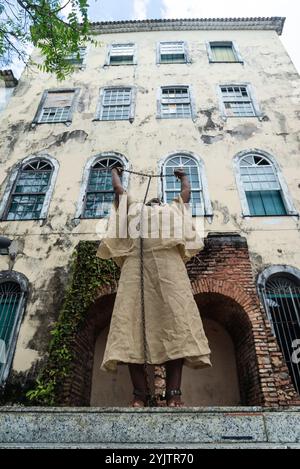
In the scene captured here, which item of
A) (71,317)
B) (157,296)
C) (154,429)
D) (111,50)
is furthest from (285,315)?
(111,50)

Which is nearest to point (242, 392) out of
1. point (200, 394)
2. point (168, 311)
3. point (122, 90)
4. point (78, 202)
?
point (200, 394)

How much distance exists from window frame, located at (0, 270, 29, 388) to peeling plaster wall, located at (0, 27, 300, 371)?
0.39 feet

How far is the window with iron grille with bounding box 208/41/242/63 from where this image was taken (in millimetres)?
13148

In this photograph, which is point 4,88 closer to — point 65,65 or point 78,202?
point 65,65

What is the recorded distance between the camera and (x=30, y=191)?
9328 mm

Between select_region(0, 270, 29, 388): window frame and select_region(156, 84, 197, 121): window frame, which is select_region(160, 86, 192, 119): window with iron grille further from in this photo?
select_region(0, 270, 29, 388): window frame

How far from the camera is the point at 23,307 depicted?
7137mm

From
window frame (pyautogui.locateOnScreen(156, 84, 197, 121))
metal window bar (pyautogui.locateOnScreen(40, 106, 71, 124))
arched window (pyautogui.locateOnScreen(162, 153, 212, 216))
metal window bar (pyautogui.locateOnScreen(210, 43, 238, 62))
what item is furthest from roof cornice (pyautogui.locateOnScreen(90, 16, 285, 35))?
arched window (pyautogui.locateOnScreen(162, 153, 212, 216))

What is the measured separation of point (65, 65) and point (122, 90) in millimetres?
4328

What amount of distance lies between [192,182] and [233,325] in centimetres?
430

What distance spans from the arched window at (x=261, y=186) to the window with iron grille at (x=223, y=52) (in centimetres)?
570

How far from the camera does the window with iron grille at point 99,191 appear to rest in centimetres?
883

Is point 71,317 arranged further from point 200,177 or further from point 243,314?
point 200,177
